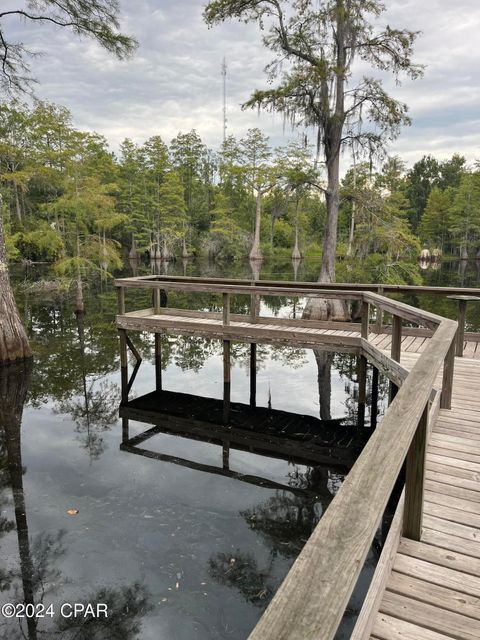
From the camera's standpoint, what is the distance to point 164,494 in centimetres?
571

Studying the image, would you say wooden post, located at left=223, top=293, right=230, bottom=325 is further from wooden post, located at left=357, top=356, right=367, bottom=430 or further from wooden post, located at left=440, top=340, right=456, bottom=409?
wooden post, located at left=440, top=340, right=456, bottom=409

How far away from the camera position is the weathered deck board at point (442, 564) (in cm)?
200

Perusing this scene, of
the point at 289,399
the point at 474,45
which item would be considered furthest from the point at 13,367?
the point at 474,45

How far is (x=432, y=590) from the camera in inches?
87.4

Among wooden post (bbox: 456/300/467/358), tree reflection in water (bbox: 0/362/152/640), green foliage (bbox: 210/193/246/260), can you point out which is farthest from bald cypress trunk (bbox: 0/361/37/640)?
green foliage (bbox: 210/193/246/260)

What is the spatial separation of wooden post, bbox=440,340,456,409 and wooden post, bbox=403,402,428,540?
2.21 metres

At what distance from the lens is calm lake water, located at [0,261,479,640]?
397cm

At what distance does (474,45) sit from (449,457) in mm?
15130

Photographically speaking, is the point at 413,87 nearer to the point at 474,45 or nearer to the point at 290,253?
the point at 474,45

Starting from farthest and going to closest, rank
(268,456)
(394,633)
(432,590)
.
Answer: (268,456), (432,590), (394,633)

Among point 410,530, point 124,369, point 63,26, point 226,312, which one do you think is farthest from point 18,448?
point 63,26

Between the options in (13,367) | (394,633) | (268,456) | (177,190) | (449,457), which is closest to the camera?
(394,633)

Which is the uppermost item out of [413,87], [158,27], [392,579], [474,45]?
[158,27]

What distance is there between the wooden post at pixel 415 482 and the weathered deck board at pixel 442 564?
9cm
